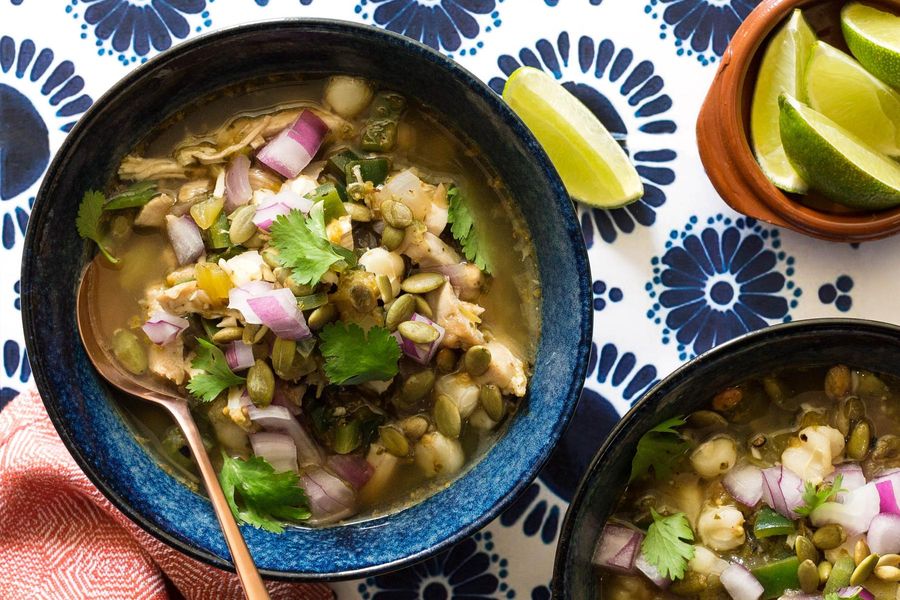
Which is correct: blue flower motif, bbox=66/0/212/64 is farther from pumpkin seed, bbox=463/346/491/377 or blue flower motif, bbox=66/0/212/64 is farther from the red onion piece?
pumpkin seed, bbox=463/346/491/377

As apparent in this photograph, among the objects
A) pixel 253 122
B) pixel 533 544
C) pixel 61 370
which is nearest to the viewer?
pixel 61 370

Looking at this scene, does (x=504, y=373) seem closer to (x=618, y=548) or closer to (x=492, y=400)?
(x=492, y=400)

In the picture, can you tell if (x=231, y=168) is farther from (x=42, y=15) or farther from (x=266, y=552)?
(x=266, y=552)

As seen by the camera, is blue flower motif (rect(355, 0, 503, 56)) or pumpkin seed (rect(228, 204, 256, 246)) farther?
blue flower motif (rect(355, 0, 503, 56))

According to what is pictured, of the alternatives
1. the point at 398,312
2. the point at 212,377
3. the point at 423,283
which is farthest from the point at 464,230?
the point at 212,377

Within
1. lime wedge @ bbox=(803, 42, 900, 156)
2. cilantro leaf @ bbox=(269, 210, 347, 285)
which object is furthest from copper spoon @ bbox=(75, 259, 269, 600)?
lime wedge @ bbox=(803, 42, 900, 156)

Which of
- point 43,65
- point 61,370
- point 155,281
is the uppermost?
point 43,65

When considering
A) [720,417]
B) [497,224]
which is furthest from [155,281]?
[720,417]
